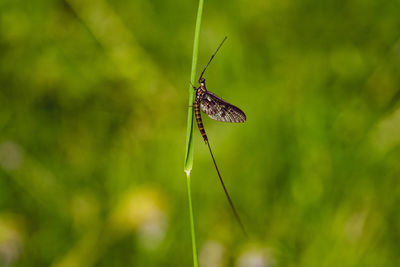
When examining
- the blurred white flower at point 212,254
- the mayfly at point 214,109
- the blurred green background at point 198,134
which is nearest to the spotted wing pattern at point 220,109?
the mayfly at point 214,109

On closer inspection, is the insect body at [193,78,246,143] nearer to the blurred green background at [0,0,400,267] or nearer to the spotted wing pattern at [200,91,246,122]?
the spotted wing pattern at [200,91,246,122]

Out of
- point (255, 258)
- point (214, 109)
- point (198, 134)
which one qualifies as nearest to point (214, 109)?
point (214, 109)

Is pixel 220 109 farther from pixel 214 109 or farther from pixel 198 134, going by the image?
pixel 198 134

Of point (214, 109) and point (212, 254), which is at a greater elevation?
point (214, 109)

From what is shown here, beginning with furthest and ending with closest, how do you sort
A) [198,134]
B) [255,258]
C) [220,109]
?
1. [198,134]
2. [255,258]
3. [220,109]

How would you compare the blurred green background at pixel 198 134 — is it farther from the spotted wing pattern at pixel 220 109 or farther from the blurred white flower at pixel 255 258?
Result: the spotted wing pattern at pixel 220 109

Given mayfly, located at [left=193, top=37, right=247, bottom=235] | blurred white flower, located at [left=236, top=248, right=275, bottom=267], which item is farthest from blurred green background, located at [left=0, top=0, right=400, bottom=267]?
mayfly, located at [left=193, top=37, right=247, bottom=235]

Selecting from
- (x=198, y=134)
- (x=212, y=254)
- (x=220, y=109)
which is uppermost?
(x=198, y=134)
